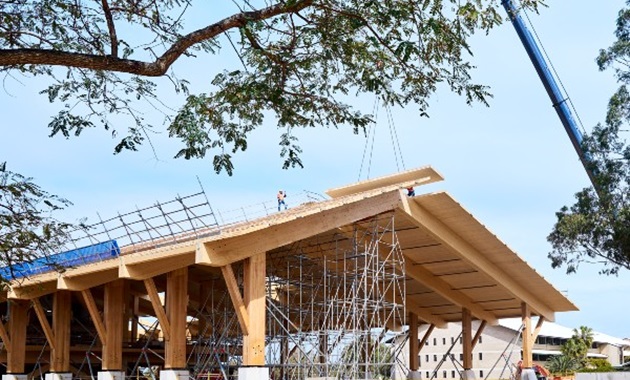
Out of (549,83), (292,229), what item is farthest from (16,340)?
(549,83)

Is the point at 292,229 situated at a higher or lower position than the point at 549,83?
lower

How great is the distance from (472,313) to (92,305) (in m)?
15.6

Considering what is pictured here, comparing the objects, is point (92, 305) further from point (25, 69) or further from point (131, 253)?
point (25, 69)

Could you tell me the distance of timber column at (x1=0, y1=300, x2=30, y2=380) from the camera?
2953cm

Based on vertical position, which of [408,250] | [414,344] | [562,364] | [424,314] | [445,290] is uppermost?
[408,250]

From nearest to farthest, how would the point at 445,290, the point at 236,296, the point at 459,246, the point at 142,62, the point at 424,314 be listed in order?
the point at 142,62, the point at 236,296, the point at 459,246, the point at 445,290, the point at 424,314

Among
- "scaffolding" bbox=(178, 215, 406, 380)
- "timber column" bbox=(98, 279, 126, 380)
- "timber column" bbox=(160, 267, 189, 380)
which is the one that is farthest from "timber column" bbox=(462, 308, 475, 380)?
"timber column" bbox=(98, 279, 126, 380)

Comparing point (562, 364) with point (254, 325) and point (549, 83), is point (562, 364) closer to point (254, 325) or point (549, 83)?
point (549, 83)

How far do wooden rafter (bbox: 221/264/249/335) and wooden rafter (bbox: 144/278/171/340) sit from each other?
298 centimetres

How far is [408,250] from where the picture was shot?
28.8 m

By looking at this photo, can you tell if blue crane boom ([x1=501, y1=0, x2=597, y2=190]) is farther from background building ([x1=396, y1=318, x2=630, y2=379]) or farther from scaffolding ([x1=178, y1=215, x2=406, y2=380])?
background building ([x1=396, y1=318, x2=630, y2=379])

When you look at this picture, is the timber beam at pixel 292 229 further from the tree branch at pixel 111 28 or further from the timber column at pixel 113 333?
the tree branch at pixel 111 28

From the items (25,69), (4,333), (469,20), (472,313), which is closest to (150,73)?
(25,69)

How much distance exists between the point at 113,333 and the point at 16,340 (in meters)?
5.24
